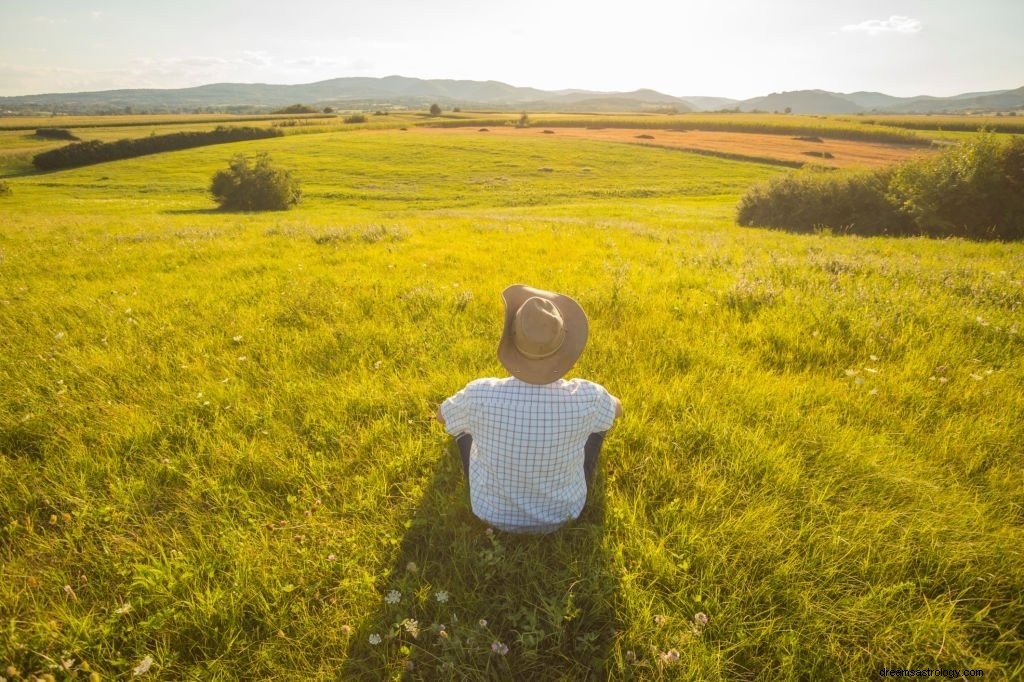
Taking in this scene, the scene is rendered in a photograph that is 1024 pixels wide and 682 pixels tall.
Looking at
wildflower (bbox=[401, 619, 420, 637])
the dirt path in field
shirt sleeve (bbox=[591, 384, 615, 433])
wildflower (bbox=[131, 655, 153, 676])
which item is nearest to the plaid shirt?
shirt sleeve (bbox=[591, 384, 615, 433])

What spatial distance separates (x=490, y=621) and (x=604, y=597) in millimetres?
688

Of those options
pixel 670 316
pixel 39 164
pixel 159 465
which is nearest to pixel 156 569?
pixel 159 465

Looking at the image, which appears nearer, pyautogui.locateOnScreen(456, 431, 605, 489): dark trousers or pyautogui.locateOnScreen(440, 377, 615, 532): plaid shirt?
pyautogui.locateOnScreen(440, 377, 615, 532): plaid shirt

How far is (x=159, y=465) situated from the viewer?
364 cm

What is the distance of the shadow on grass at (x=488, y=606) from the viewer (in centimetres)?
241

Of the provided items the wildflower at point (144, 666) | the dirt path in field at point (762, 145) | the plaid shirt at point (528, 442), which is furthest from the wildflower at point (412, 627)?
the dirt path in field at point (762, 145)

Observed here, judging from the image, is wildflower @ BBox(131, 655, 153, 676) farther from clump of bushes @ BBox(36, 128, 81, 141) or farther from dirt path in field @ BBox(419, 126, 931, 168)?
clump of bushes @ BBox(36, 128, 81, 141)

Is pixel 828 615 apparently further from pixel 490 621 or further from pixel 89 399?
pixel 89 399

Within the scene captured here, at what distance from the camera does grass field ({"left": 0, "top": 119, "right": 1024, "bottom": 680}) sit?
8.14 ft

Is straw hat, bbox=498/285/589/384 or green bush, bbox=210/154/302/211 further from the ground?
green bush, bbox=210/154/302/211

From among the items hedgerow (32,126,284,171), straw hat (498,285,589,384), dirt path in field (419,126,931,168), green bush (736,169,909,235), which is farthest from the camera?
hedgerow (32,126,284,171)

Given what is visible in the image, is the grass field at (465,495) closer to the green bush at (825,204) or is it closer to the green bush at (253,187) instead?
the green bush at (825,204)

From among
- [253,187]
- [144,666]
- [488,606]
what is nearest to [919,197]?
[488,606]

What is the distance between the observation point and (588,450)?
3.41 m
